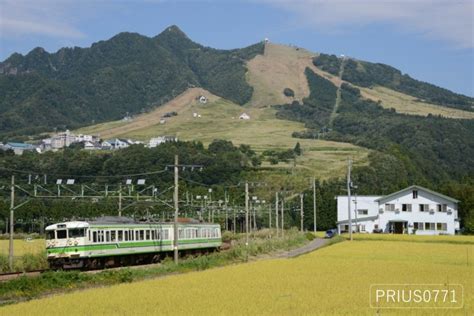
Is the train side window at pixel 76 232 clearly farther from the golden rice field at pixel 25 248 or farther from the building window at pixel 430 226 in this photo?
the building window at pixel 430 226

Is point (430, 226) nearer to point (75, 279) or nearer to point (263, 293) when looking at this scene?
point (75, 279)

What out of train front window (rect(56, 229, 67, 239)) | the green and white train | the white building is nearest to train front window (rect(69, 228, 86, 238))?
the green and white train

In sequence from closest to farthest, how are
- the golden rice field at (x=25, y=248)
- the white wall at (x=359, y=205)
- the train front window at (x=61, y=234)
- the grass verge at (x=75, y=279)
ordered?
the grass verge at (x=75, y=279)
the train front window at (x=61, y=234)
the golden rice field at (x=25, y=248)
the white wall at (x=359, y=205)

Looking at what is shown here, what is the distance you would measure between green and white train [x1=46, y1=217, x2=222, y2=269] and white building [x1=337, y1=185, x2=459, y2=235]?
44099 millimetres

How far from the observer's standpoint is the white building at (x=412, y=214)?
87.1m

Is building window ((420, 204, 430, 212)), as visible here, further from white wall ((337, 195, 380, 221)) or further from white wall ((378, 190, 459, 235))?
white wall ((337, 195, 380, 221))

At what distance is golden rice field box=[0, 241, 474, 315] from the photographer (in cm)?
1861

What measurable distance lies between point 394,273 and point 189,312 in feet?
45.3

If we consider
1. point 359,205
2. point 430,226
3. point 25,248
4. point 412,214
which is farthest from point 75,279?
point 359,205

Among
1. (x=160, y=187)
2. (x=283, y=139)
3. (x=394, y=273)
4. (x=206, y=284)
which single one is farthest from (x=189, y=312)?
(x=283, y=139)

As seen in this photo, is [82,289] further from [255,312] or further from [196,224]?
[196,224]

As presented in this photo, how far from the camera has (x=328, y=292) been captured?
889 inches

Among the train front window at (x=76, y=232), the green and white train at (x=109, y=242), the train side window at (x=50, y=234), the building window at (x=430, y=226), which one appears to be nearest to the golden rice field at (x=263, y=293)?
the green and white train at (x=109, y=242)

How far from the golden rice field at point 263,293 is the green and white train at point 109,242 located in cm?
781
